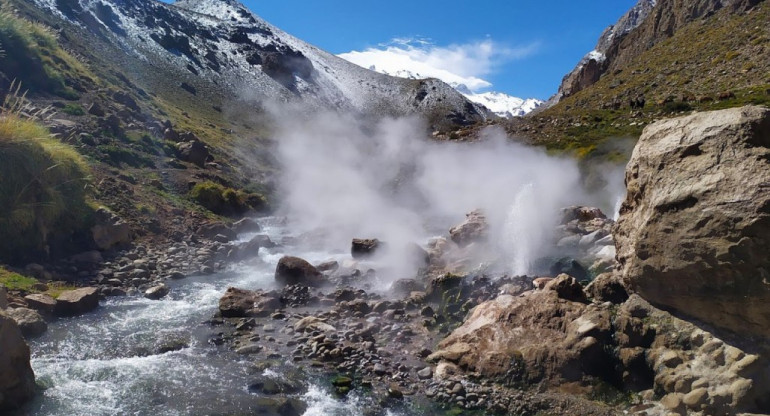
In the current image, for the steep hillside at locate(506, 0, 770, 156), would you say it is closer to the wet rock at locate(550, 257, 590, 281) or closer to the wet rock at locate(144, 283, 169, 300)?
the wet rock at locate(550, 257, 590, 281)

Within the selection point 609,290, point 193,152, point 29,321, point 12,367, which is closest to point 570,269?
point 609,290

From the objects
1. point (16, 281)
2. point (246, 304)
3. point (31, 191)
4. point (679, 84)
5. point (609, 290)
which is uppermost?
point (679, 84)

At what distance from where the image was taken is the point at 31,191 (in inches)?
443

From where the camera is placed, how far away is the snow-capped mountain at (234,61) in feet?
199

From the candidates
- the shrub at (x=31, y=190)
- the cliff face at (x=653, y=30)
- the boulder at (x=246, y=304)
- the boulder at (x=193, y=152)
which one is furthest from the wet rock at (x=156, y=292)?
the cliff face at (x=653, y=30)

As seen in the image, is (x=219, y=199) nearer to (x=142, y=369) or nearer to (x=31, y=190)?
(x=31, y=190)

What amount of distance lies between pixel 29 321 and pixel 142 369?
7.68ft

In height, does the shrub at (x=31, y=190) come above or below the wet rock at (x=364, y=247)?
below

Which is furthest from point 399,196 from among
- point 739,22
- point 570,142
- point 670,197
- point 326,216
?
point 739,22

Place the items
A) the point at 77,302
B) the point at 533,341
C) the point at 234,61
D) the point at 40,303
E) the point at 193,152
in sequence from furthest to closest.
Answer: the point at 234,61 → the point at 193,152 → the point at 77,302 → the point at 40,303 → the point at 533,341

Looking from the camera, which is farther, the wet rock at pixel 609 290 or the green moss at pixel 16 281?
the green moss at pixel 16 281

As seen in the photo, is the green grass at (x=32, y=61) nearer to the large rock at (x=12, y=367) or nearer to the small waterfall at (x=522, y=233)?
the large rock at (x=12, y=367)

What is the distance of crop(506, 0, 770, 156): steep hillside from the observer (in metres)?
26.4

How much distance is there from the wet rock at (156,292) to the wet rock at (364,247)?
18.3 feet
